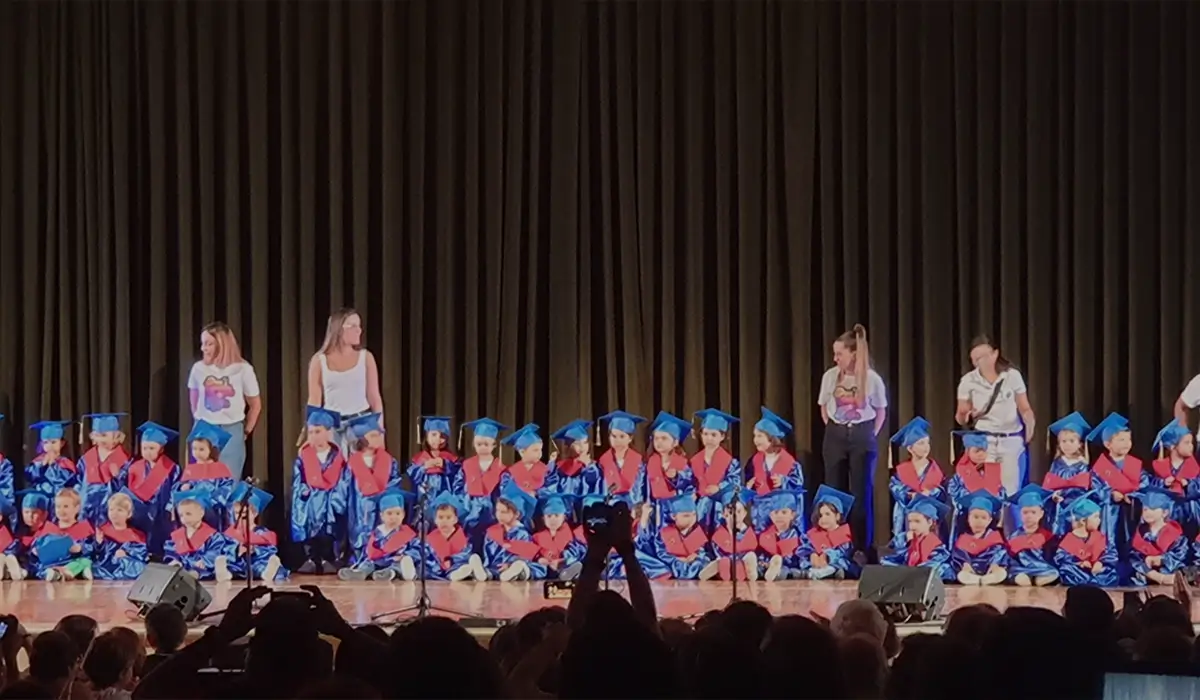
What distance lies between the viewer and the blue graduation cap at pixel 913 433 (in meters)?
11.0

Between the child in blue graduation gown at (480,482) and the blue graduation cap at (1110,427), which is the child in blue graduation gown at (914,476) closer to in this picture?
the blue graduation cap at (1110,427)

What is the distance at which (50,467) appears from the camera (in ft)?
36.1

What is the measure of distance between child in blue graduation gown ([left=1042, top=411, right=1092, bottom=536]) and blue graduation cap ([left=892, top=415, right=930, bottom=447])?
35.6 inches

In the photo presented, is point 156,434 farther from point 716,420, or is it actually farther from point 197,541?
point 716,420

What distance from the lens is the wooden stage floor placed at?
8.96 meters

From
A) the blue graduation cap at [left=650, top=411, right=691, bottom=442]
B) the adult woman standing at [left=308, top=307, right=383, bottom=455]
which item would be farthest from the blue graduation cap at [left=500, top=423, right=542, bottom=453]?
the adult woman standing at [left=308, top=307, right=383, bottom=455]

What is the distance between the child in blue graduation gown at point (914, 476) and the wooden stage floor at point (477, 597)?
0.64 m

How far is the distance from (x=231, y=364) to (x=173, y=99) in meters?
2.33

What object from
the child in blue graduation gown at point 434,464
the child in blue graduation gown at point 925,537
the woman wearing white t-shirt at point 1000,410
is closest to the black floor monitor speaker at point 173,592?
the child in blue graduation gown at point 434,464

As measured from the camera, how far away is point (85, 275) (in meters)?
12.1

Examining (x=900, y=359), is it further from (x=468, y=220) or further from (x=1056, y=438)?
(x=468, y=220)

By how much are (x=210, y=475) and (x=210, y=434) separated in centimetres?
29

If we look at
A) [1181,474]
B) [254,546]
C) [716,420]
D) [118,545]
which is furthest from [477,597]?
[1181,474]

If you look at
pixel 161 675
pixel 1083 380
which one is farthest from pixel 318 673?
pixel 1083 380
